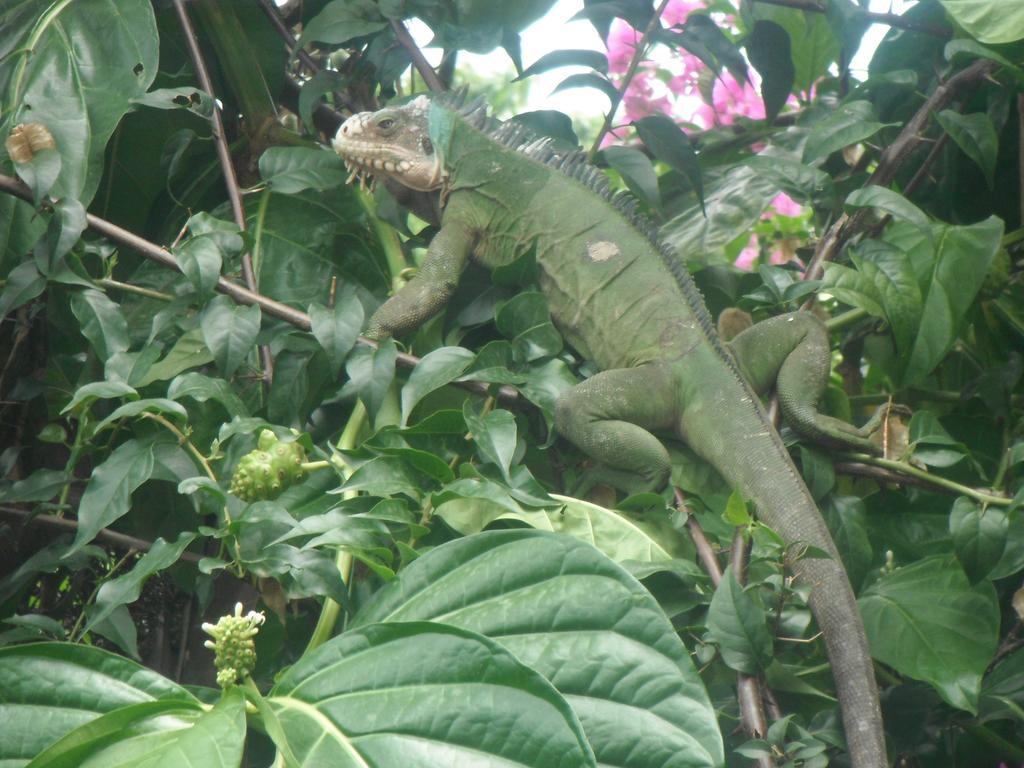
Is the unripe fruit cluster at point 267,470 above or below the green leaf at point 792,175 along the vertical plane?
below

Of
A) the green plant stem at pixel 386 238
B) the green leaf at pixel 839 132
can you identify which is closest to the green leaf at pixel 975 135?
the green leaf at pixel 839 132

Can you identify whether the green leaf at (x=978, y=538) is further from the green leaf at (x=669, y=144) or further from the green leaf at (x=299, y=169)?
the green leaf at (x=299, y=169)

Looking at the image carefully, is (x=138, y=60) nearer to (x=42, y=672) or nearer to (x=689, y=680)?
(x=42, y=672)

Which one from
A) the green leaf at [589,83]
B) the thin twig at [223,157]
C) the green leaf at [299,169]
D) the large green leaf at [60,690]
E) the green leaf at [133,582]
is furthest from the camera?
the green leaf at [589,83]

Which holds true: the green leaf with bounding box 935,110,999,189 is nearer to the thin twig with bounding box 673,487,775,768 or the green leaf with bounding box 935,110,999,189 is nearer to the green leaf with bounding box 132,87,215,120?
the thin twig with bounding box 673,487,775,768

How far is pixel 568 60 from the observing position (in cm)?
190

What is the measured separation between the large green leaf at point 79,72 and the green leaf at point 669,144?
2.81 feet

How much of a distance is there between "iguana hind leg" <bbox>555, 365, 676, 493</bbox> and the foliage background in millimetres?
58

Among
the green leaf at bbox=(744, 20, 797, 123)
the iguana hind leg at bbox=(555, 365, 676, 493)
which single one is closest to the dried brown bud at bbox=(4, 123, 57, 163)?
the iguana hind leg at bbox=(555, 365, 676, 493)

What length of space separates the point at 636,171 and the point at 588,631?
3.67 feet

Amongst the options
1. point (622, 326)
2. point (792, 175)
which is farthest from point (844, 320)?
point (622, 326)

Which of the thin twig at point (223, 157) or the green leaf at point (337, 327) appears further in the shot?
the thin twig at point (223, 157)

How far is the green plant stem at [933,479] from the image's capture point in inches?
54.0

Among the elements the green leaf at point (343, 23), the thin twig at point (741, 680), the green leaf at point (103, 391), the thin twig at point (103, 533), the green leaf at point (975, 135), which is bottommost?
the thin twig at point (741, 680)
